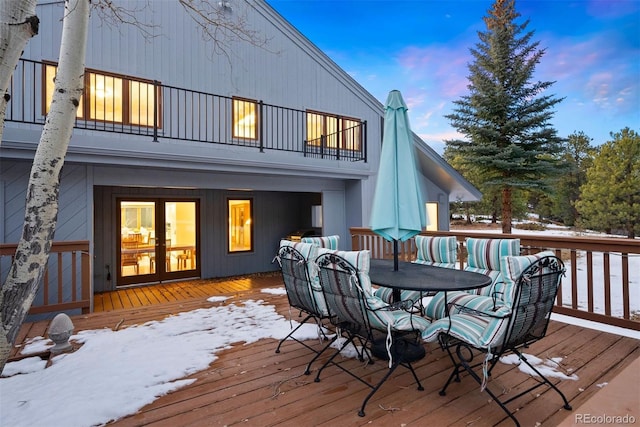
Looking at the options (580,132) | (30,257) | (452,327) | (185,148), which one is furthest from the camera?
(580,132)

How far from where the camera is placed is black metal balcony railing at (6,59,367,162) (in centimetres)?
534

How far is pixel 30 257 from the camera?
5.57ft

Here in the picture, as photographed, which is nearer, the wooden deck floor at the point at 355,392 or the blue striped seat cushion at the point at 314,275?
the wooden deck floor at the point at 355,392

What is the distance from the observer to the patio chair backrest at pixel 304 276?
9.87 feet

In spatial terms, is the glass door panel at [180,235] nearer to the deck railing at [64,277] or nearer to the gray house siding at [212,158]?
the gray house siding at [212,158]

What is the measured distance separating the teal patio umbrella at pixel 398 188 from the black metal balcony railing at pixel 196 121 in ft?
13.6

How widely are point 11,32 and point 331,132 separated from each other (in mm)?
7901

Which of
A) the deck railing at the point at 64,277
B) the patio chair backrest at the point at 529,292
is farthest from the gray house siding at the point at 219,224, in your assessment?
the patio chair backrest at the point at 529,292

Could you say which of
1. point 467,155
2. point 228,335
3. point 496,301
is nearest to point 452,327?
point 496,301

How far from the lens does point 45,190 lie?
178 centimetres

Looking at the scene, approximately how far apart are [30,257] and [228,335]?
2352mm

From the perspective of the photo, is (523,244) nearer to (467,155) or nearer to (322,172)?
(322,172)

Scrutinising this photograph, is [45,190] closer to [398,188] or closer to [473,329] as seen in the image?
[398,188]

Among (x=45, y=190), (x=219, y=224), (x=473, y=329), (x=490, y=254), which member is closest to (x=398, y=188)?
(x=490, y=254)
